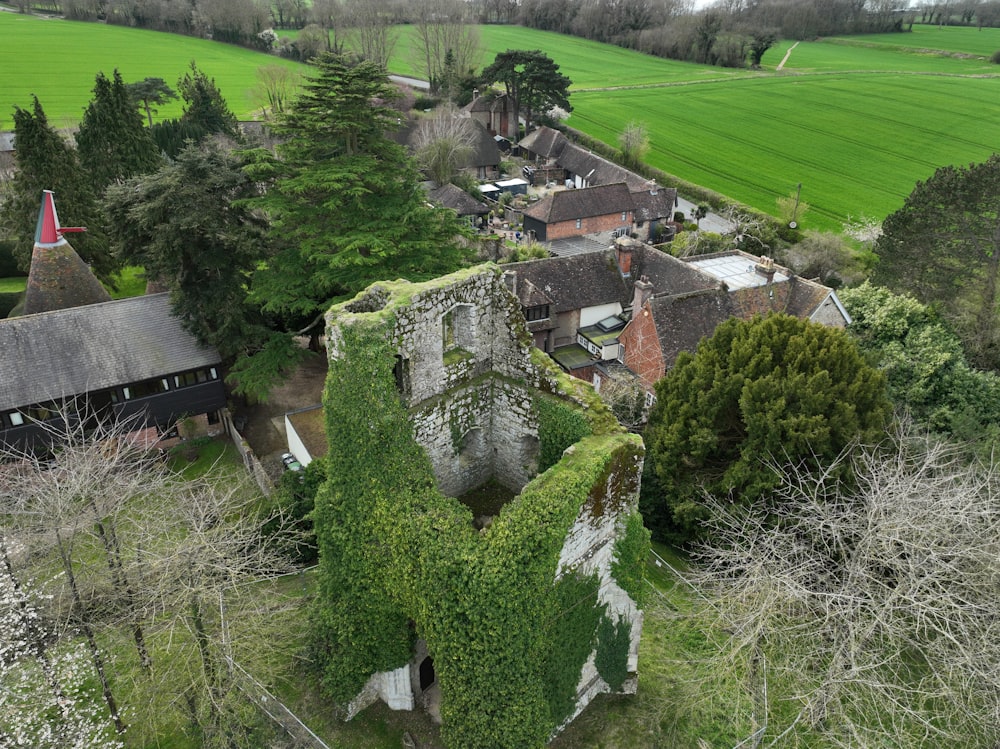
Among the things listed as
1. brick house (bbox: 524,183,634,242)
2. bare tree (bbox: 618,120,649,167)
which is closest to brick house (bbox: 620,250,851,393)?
brick house (bbox: 524,183,634,242)

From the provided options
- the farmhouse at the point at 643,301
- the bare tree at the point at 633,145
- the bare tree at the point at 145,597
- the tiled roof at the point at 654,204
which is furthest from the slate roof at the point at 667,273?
the bare tree at the point at 633,145

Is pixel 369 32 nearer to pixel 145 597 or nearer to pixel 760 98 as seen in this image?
pixel 760 98

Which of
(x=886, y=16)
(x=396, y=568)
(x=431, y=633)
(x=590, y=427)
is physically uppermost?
(x=886, y=16)

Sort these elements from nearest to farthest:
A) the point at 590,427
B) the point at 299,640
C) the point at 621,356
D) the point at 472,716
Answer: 1. the point at 472,716
2. the point at 590,427
3. the point at 299,640
4. the point at 621,356

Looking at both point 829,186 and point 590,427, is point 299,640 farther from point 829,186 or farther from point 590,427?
point 829,186

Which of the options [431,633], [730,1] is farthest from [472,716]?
[730,1]

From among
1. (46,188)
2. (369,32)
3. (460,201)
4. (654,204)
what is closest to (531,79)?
(654,204)

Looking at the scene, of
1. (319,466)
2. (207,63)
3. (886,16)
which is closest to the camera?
(319,466)
